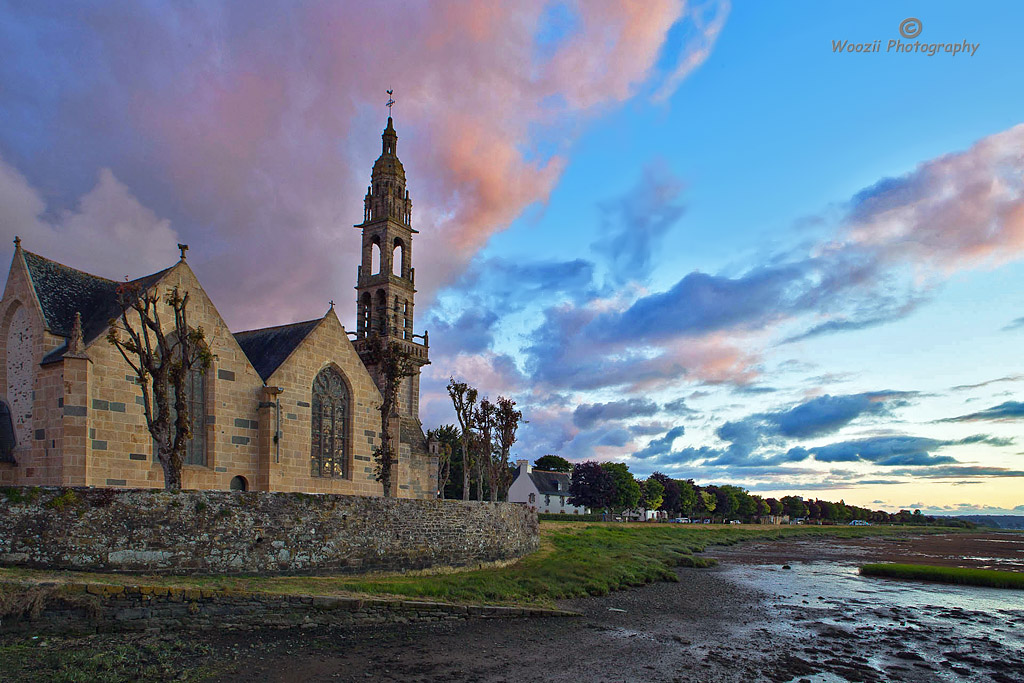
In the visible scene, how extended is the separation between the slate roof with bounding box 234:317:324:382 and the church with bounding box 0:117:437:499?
83mm

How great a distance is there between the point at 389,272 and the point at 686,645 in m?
40.0

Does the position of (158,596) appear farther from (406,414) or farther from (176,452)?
(406,414)

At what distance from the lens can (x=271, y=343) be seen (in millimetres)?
32375

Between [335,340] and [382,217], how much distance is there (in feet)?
79.1

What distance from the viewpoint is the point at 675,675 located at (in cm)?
1561

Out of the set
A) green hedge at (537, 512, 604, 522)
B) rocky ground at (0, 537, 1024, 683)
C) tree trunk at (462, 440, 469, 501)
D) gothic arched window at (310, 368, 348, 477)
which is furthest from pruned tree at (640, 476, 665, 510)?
gothic arched window at (310, 368, 348, 477)

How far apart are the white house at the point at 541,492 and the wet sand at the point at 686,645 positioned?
6498 centimetres

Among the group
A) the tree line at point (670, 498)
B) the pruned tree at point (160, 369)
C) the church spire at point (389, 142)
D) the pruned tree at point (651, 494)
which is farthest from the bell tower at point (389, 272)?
the pruned tree at point (651, 494)

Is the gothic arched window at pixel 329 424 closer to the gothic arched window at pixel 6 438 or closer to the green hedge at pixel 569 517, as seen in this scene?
the gothic arched window at pixel 6 438

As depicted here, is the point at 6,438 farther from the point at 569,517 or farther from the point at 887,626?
the point at 569,517

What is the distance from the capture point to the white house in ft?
308

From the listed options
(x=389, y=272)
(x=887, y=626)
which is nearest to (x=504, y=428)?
(x=389, y=272)

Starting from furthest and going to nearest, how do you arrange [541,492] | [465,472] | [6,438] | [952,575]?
[541,492], [465,472], [952,575], [6,438]

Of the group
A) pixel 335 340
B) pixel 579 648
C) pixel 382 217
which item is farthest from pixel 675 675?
pixel 382 217
